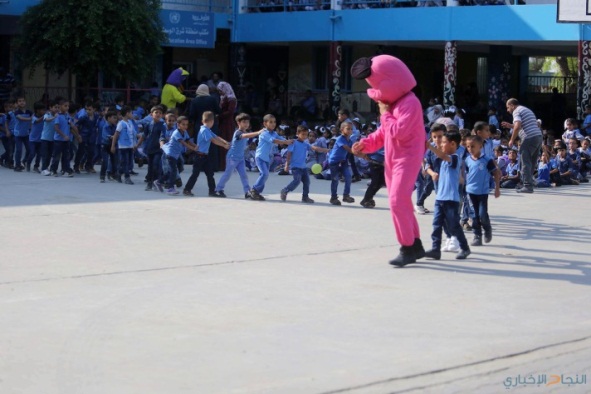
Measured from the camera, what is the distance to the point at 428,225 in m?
13.5

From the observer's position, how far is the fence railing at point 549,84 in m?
37.8

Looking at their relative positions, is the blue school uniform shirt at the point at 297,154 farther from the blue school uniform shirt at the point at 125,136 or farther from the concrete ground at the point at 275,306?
the blue school uniform shirt at the point at 125,136

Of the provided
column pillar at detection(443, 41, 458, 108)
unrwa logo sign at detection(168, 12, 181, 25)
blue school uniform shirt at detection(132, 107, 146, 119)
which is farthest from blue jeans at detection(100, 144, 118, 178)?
column pillar at detection(443, 41, 458, 108)

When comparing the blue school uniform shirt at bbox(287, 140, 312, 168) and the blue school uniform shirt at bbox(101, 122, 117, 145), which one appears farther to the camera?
the blue school uniform shirt at bbox(101, 122, 117, 145)

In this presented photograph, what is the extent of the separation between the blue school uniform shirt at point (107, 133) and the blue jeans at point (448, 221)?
8.76m

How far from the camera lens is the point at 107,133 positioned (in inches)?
714

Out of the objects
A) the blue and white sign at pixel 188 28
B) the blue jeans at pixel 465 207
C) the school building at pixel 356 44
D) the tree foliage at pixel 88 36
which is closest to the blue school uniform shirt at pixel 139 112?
the tree foliage at pixel 88 36

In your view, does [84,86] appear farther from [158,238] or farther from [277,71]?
[158,238]

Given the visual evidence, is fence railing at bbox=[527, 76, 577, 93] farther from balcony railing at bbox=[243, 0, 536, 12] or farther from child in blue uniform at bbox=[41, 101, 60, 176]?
child in blue uniform at bbox=[41, 101, 60, 176]

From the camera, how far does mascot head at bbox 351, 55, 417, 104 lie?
9938 millimetres

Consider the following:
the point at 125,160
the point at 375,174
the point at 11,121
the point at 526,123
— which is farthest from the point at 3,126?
the point at 526,123

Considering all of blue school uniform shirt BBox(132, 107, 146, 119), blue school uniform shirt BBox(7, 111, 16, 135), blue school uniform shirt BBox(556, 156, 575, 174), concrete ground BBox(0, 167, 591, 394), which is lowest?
concrete ground BBox(0, 167, 591, 394)

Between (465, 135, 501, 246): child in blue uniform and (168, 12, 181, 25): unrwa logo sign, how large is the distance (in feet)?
55.2

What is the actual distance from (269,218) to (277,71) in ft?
68.9
